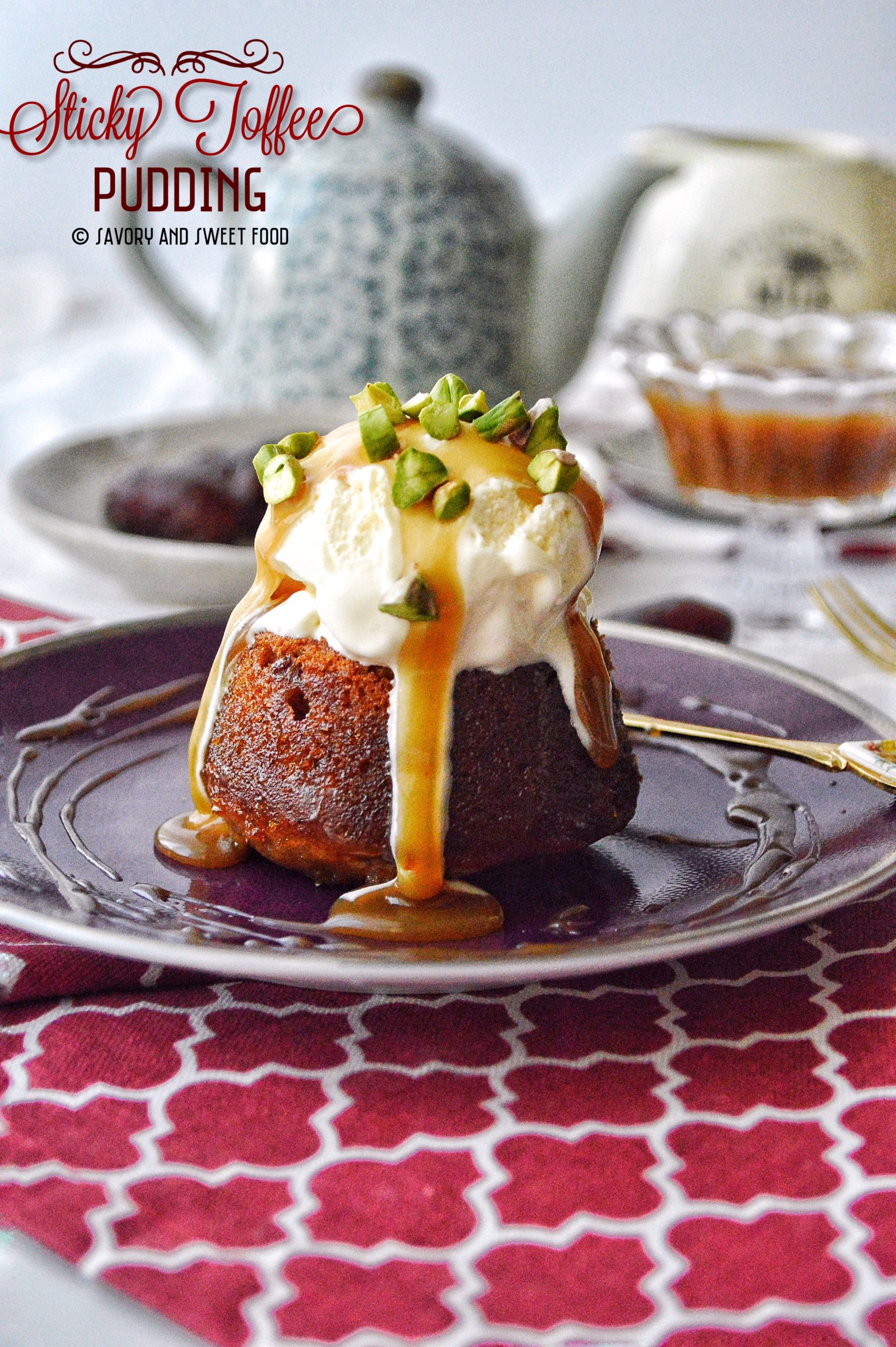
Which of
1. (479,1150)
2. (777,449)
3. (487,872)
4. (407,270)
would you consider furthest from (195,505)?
(479,1150)

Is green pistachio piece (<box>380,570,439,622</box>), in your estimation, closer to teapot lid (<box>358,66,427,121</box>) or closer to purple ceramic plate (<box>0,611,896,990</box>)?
Answer: purple ceramic plate (<box>0,611,896,990</box>)

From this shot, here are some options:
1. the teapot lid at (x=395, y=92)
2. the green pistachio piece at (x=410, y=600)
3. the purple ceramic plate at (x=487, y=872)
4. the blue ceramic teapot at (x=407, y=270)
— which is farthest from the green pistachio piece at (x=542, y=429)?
the teapot lid at (x=395, y=92)

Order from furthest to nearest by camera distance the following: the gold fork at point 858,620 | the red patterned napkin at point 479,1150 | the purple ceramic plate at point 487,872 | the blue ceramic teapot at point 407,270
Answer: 1. the blue ceramic teapot at point 407,270
2. the gold fork at point 858,620
3. the purple ceramic plate at point 487,872
4. the red patterned napkin at point 479,1150

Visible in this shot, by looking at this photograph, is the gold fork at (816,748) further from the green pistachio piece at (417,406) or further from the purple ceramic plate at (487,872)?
the green pistachio piece at (417,406)

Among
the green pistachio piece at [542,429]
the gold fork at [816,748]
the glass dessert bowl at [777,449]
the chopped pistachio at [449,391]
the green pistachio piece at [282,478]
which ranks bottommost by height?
the gold fork at [816,748]

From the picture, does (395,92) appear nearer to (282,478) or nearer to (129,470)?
(129,470)
